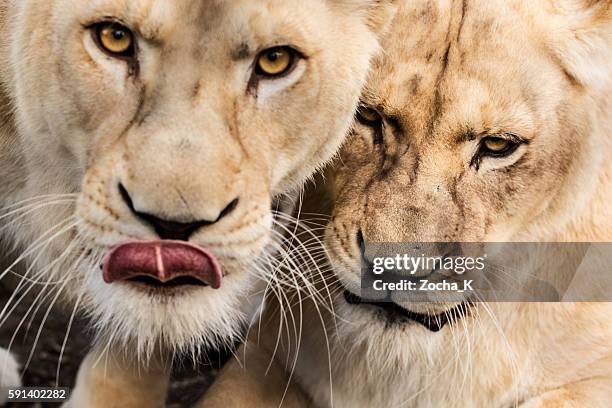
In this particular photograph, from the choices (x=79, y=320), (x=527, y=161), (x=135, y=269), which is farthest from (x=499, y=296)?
(x=79, y=320)

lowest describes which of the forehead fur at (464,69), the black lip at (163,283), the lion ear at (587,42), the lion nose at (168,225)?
the black lip at (163,283)

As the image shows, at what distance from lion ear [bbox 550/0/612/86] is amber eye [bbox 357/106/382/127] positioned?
1.06ft

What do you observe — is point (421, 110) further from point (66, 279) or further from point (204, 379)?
point (204, 379)

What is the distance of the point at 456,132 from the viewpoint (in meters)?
1.83

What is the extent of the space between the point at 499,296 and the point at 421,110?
0.43 metres

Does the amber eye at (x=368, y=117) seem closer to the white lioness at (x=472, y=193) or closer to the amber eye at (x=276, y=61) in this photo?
the white lioness at (x=472, y=193)

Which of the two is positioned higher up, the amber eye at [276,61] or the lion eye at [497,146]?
the amber eye at [276,61]

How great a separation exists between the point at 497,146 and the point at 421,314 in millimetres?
302

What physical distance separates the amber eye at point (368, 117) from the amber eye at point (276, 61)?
177 mm

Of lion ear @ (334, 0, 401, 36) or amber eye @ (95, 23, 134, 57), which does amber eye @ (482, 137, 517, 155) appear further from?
amber eye @ (95, 23, 134, 57)

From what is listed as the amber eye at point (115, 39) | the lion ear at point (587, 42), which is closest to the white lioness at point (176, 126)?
the amber eye at point (115, 39)

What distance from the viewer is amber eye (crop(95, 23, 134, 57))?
1.70m

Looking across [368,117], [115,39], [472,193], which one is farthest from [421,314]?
[115,39]

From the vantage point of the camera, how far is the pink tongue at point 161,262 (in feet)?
5.37
